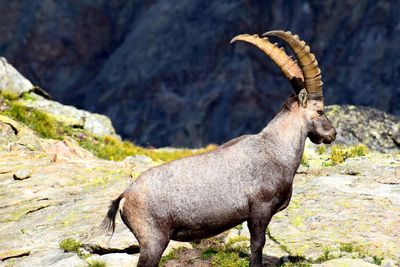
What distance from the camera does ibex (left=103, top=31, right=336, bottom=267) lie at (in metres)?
11.5

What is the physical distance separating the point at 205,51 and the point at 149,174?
77.6 metres

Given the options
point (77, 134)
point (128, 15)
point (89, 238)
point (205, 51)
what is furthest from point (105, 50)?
point (89, 238)

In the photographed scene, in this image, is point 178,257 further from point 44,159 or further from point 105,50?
point 105,50

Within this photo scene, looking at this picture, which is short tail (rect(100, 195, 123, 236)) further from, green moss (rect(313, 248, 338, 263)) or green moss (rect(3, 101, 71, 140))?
green moss (rect(3, 101, 71, 140))

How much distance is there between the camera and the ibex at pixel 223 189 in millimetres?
11500

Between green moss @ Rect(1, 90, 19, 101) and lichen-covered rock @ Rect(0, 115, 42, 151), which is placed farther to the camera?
green moss @ Rect(1, 90, 19, 101)

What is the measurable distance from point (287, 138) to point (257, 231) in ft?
6.32

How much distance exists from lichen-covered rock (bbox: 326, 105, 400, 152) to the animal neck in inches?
524

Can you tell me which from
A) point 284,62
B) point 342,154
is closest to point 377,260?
point 284,62

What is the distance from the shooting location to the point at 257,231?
11906mm

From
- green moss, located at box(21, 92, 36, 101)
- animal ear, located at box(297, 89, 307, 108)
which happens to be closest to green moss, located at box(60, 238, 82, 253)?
animal ear, located at box(297, 89, 307, 108)

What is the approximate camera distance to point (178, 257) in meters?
14.0

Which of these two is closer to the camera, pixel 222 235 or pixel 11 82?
pixel 222 235

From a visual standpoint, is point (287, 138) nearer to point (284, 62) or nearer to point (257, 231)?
point (284, 62)
